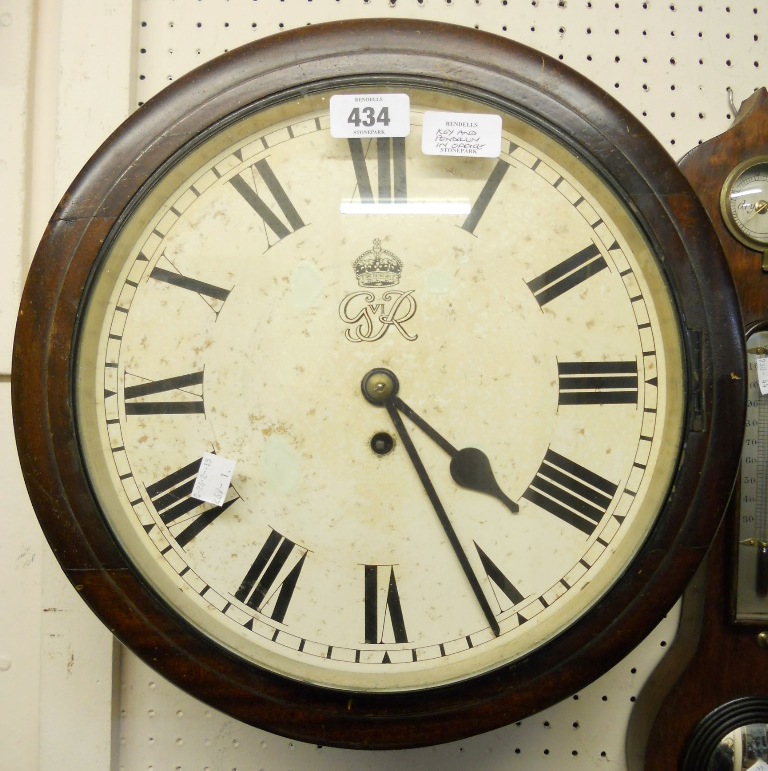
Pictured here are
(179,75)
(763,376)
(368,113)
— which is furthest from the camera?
(179,75)

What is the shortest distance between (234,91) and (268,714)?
0.67 metres

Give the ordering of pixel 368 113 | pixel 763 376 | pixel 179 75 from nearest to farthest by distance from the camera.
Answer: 1. pixel 368 113
2. pixel 763 376
3. pixel 179 75

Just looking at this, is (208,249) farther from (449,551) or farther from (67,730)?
(67,730)

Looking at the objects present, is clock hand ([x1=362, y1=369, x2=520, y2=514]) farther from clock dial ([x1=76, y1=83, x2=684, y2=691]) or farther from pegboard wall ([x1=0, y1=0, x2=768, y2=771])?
pegboard wall ([x1=0, y1=0, x2=768, y2=771])

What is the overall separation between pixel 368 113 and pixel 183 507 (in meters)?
0.47

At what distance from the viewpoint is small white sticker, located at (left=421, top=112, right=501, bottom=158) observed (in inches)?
27.4

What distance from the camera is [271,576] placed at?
0.70 meters

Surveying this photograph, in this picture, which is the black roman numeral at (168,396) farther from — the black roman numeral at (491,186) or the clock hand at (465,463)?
the black roman numeral at (491,186)

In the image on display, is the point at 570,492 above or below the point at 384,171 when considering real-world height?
below

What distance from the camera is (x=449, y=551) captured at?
70 centimetres

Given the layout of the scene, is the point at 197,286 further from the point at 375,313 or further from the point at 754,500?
the point at 754,500

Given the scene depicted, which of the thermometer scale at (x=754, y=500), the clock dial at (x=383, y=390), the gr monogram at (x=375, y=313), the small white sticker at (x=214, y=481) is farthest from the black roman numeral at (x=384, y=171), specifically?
the thermometer scale at (x=754, y=500)

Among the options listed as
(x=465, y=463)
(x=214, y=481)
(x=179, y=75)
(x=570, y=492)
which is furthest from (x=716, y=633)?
(x=179, y=75)

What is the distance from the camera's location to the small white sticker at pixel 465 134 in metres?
0.70
